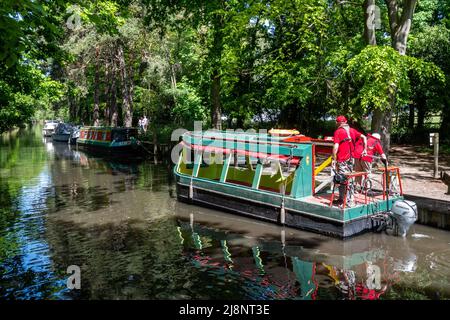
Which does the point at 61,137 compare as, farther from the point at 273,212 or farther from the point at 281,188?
the point at 281,188

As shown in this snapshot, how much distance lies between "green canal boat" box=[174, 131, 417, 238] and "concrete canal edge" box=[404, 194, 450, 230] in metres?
0.64

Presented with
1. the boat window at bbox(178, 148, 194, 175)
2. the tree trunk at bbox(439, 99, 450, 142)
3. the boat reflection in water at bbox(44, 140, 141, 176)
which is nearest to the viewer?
the boat window at bbox(178, 148, 194, 175)

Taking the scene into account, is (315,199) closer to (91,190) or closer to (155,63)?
(91,190)

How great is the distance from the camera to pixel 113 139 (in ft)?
109

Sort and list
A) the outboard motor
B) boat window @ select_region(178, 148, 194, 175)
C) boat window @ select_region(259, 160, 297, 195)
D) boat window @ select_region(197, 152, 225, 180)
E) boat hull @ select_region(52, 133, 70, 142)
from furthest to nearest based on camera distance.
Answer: boat hull @ select_region(52, 133, 70, 142)
boat window @ select_region(178, 148, 194, 175)
boat window @ select_region(197, 152, 225, 180)
boat window @ select_region(259, 160, 297, 195)
the outboard motor

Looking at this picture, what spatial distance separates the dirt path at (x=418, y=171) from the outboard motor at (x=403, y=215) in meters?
2.03

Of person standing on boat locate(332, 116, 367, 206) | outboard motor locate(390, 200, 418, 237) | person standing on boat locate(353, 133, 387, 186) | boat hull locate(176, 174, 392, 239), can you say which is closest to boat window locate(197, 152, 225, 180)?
boat hull locate(176, 174, 392, 239)

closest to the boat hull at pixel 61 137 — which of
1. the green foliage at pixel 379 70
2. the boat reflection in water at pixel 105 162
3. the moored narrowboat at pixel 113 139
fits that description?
the moored narrowboat at pixel 113 139

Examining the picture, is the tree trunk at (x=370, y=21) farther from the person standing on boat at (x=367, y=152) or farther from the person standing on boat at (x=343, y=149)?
the person standing on boat at (x=343, y=149)

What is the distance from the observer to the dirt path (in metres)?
13.2

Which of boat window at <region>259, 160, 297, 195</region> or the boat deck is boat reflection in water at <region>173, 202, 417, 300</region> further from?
boat window at <region>259, 160, 297, 195</region>

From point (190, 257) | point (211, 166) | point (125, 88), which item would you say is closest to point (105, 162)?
point (125, 88)

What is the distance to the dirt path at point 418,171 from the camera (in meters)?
13.2
